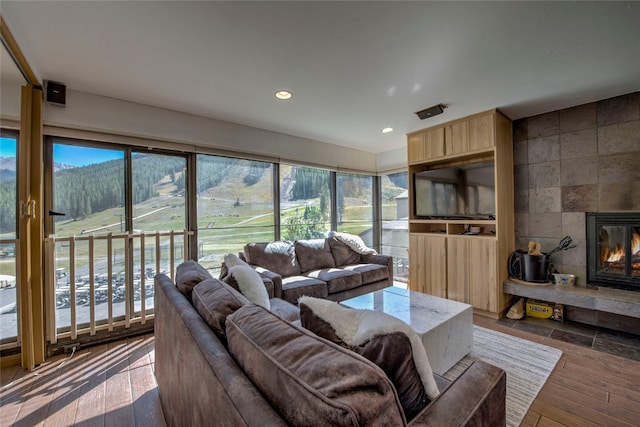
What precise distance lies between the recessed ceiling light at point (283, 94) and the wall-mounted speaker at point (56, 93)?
5.87ft

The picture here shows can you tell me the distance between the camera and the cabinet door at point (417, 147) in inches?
144

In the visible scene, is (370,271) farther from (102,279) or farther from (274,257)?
(102,279)

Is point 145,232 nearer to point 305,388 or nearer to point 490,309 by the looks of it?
point 305,388

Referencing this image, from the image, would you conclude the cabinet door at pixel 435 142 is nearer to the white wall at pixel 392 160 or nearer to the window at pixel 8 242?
the white wall at pixel 392 160

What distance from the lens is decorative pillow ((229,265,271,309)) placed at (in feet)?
5.63

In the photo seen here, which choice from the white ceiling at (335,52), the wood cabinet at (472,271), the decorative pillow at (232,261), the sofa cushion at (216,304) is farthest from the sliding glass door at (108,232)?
the wood cabinet at (472,271)

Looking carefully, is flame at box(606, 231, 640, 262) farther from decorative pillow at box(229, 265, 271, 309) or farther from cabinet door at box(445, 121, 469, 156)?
decorative pillow at box(229, 265, 271, 309)

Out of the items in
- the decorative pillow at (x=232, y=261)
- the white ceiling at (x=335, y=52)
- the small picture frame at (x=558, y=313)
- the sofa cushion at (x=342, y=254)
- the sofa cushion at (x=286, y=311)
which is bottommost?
the small picture frame at (x=558, y=313)

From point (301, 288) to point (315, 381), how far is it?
88.3 inches

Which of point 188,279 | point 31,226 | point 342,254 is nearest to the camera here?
point 188,279

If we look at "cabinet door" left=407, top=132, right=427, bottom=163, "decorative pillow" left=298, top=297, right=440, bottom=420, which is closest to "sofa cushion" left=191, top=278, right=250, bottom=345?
"decorative pillow" left=298, top=297, right=440, bottom=420

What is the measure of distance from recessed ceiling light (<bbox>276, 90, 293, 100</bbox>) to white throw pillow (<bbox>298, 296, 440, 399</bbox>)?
84.1 inches

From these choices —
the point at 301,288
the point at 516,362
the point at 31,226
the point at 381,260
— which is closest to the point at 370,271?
the point at 381,260

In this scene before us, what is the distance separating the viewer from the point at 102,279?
2.62m
